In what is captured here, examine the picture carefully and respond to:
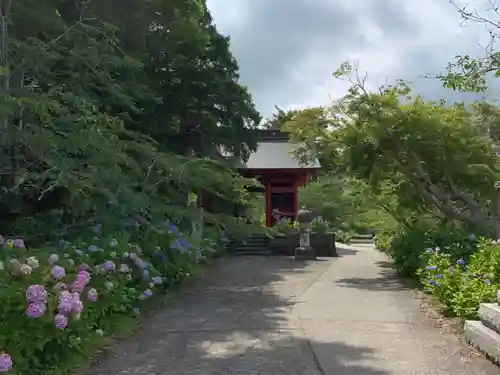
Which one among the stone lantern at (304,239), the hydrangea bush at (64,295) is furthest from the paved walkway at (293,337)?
the stone lantern at (304,239)

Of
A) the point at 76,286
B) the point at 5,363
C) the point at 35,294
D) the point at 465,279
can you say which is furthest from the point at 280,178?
the point at 5,363

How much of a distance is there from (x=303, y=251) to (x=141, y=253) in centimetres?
1096

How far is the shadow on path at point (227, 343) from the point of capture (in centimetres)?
500

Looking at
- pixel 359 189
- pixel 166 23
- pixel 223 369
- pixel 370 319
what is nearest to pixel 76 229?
pixel 223 369

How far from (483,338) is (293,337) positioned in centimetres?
197

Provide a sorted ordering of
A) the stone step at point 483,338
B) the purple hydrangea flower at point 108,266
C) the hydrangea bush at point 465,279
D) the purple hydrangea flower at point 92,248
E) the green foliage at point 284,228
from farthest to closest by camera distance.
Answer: the green foliage at point 284,228 < the hydrangea bush at point 465,279 < the purple hydrangea flower at point 92,248 < the purple hydrangea flower at point 108,266 < the stone step at point 483,338

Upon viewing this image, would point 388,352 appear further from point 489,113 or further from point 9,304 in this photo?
point 489,113

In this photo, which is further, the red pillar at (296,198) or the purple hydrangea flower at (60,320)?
the red pillar at (296,198)

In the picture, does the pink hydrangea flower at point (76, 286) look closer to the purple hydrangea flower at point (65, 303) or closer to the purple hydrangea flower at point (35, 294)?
the purple hydrangea flower at point (65, 303)

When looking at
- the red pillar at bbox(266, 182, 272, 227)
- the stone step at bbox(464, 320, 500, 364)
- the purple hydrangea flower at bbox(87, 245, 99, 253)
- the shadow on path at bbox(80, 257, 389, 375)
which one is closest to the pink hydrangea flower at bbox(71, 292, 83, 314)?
the shadow on path at bbox(80, 257, 389, 375)

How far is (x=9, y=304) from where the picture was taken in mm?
3932

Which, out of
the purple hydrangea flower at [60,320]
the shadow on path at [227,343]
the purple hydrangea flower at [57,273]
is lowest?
the shadow on path at [227,343]

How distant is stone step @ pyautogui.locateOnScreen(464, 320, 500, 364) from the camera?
500 centimetres

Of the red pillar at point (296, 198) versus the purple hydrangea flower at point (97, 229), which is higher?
the red pillar at point (296, 198)
